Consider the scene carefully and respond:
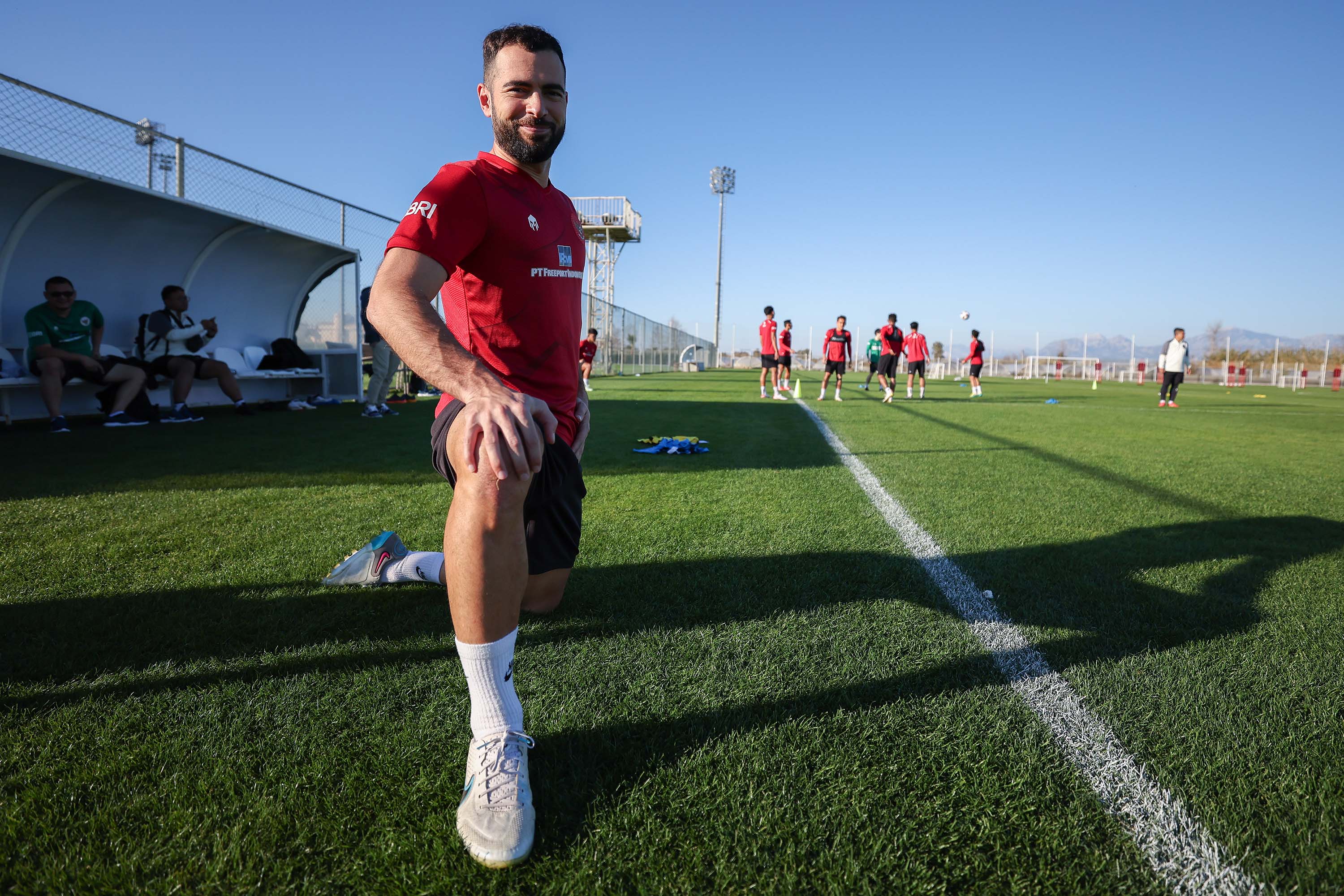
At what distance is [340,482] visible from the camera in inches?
193

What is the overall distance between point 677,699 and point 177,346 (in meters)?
9.90

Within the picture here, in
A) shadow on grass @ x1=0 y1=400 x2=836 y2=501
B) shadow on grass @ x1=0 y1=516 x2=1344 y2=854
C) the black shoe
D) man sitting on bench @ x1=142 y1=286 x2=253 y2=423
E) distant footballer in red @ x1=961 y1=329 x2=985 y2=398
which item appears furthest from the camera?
distant footballer in red @ x1=961 y1=329 x2=985 y2=398

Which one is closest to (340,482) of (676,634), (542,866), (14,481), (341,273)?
(14,481)

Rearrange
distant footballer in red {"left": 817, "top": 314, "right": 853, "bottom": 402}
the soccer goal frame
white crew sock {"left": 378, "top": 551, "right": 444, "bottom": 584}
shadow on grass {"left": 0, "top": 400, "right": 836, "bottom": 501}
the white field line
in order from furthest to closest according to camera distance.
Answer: the soccer goal frame < distant footballer in red {"left": 817, "top": 314, "right": 853, "bottom": 402} < shadow on grass {"left": 0, "top": 400, "right": 836, "bottom": 501} < white crew sock {"left": 378, "top": 551, "right": 444, "bottom": 584} < the white field line

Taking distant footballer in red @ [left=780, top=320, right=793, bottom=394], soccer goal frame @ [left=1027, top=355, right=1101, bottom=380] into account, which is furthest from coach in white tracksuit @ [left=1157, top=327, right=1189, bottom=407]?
soccer goal frame @ [left=1027, top=355, right=1101, bottom=380]

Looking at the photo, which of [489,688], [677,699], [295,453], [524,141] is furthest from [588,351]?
[489,688]

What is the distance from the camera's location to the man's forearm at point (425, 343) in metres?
1.39

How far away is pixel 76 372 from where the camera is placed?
7824 mm

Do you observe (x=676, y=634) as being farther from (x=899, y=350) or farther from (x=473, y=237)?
(x=899, y=350)

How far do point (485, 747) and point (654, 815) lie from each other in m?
0.39

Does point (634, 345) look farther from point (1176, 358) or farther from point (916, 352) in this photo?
point (1176, 358)

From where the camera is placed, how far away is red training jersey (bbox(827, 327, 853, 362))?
16.1 metres

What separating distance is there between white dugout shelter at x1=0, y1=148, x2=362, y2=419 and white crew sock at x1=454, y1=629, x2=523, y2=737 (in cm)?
812

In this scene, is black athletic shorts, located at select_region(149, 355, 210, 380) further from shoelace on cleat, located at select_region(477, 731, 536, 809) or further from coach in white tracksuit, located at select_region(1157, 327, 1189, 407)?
coach in white tracksuit, located at select_region(1157, 327, 1189, 407)
